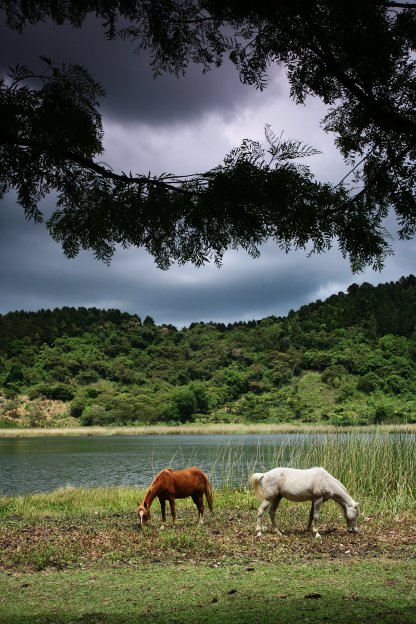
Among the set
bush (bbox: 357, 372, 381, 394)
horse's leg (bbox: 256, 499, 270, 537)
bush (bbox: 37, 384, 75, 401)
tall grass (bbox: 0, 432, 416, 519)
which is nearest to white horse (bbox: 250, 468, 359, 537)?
horse's leg (bbox: 256, 499, 270, 537)

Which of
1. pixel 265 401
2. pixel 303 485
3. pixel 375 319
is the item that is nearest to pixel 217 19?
pixel 303 485

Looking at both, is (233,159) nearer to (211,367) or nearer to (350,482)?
(350,482)

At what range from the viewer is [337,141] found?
16.8 feet

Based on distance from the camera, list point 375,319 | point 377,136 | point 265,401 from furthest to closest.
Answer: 1. point 375,319
2. point 265,401
3. point 377,136

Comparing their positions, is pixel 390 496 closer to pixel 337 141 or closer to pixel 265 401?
pixel 337 141

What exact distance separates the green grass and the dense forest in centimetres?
6613

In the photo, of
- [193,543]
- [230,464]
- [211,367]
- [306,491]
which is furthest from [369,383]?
[193,543]

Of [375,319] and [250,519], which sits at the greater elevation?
[375,319]

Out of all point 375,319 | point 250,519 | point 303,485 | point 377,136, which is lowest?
point 250,519

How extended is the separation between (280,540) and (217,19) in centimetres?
760

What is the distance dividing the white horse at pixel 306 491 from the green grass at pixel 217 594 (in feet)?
5.98

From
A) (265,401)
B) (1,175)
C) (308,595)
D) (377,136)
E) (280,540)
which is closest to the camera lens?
(1,175)

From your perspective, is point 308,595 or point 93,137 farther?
point 308,595

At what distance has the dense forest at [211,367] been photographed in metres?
93.0
